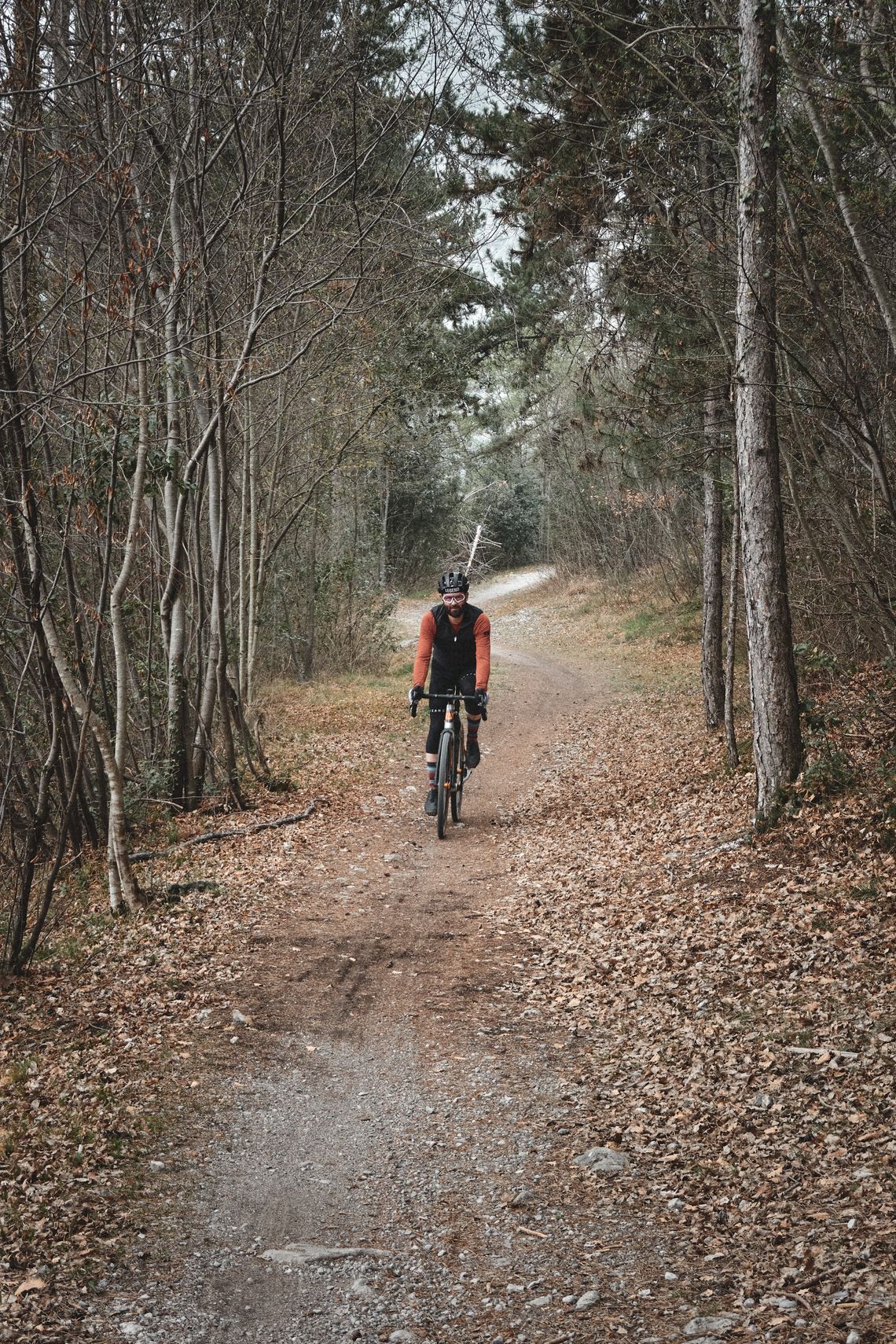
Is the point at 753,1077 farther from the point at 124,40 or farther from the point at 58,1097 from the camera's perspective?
the point at 124,40

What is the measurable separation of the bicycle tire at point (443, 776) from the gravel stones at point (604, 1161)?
5.63 m

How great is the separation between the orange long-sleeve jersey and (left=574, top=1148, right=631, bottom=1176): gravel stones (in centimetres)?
556

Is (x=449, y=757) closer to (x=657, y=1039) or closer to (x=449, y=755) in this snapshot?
(x=449, y=755)

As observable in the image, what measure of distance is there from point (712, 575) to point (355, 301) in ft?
19.1

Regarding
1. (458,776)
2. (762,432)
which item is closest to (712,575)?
(458,776)

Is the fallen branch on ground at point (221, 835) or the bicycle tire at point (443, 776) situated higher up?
the bicycle tire at point (443, 776)

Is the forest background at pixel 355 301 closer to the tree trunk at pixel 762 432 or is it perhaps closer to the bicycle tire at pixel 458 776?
the tree trunk at pixel 762 432

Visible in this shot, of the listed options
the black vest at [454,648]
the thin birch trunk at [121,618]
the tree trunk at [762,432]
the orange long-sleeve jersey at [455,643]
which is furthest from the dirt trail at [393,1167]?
the black vest at [454,648]

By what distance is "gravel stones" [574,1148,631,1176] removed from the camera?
14.0 ft

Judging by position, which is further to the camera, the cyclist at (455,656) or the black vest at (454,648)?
the black vest at (454,648)

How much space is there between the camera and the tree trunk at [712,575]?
1175 cm

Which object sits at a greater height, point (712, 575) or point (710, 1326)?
point (712, 575)

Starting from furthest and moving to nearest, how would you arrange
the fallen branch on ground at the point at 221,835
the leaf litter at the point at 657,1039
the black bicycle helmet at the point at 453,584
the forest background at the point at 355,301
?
the black bicycle helmet at the point at 453,584 < the fallen branch on ground at the point at 221,835 < the forest background at the point at 355,301 < the leaf litter at the point at 657,1039

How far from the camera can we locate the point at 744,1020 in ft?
17.4
